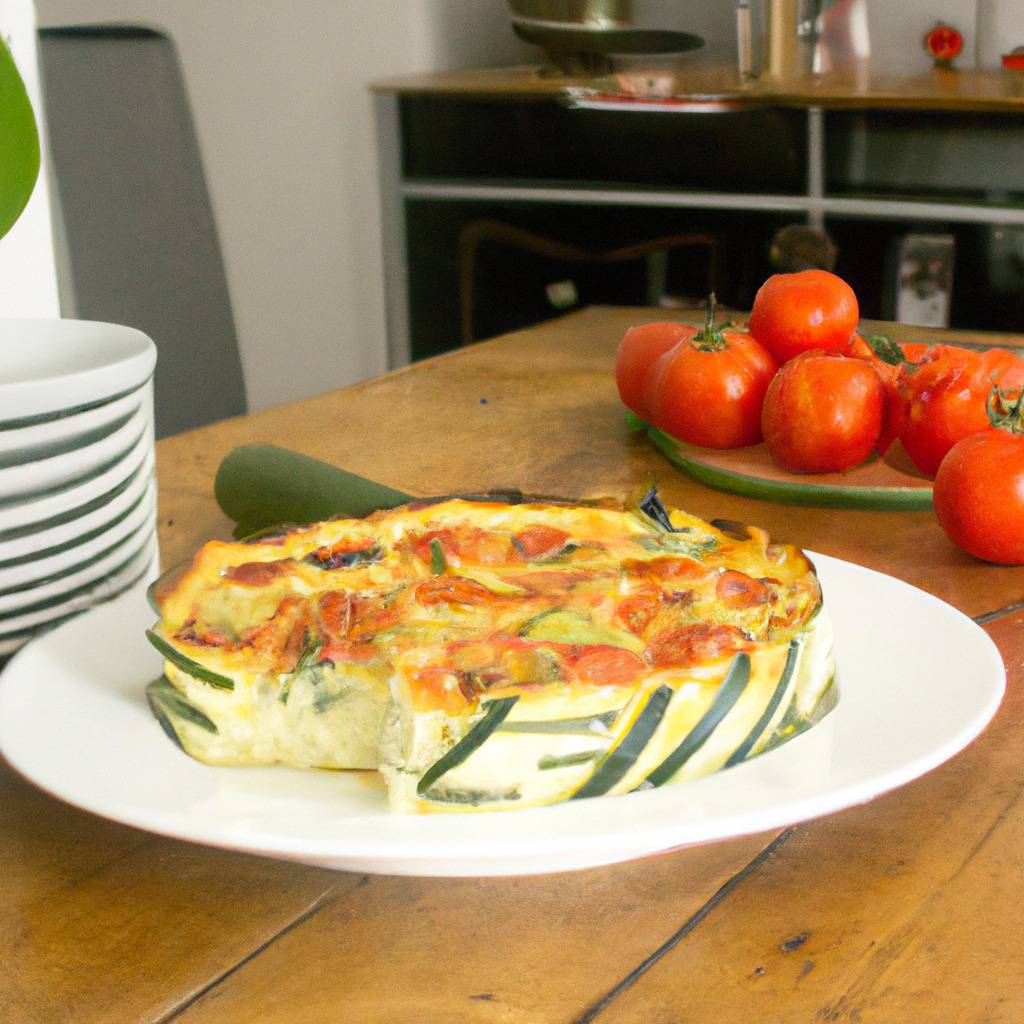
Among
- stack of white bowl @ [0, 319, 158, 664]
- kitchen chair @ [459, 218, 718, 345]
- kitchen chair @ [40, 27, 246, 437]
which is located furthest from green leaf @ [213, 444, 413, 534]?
kitchen chair @ [459, 218, 718, 345]

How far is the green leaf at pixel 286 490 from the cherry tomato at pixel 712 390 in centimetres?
33

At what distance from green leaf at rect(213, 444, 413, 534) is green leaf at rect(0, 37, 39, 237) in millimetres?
217

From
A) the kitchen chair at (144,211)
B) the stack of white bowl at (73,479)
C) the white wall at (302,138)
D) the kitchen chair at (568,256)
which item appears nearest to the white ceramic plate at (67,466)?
the stack of white bowl at (73,479)

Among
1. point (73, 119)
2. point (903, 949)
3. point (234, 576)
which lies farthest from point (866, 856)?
point (73, 119)

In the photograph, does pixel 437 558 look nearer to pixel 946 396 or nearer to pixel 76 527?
pixel 76 527

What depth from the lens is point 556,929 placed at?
500mm

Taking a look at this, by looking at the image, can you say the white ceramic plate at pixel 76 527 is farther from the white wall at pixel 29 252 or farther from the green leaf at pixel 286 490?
the white wall at pixel 29 252

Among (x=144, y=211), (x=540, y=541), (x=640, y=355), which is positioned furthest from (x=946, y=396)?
(x=144, y=211)

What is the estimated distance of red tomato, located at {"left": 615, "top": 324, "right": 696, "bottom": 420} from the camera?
3.93 ft

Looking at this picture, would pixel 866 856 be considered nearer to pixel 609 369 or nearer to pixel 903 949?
pixel 903 949

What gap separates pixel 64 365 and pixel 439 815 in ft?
1.28

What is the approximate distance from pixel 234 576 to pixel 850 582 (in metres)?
0.31

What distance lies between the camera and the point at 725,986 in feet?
1.55

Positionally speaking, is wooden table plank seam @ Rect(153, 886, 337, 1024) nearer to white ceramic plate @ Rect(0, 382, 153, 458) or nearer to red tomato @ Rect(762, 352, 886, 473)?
white ceramic plate @ Rect(0, 382, 153, 458)
